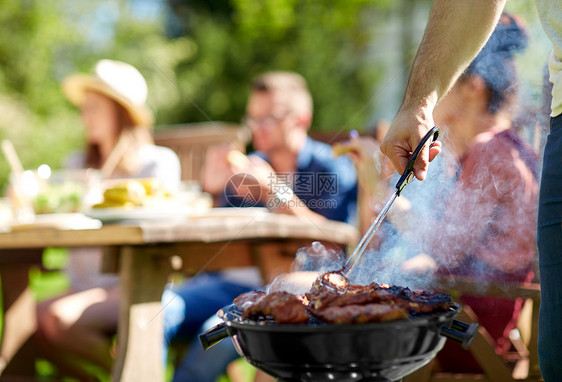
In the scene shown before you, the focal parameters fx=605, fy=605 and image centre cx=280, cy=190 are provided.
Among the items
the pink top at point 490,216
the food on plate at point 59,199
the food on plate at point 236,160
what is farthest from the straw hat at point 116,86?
the pink top at point 490,216

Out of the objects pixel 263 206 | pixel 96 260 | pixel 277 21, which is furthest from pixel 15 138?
pixel 263 206

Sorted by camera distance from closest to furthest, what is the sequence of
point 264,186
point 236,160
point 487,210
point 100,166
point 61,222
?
point 487,210
point 61,222
point 236,160
point 264,186
point 100,166

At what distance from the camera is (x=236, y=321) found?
117 centimetres

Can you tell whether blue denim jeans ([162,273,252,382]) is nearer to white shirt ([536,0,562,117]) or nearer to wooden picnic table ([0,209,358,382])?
wooden picnic table ([0,209,358,382])

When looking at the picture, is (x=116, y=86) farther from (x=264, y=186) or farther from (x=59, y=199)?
(x=264, y=186)

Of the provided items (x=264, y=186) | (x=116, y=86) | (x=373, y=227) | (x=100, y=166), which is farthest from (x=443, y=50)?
(x=100, y=166)

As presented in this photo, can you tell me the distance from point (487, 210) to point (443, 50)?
64 cm

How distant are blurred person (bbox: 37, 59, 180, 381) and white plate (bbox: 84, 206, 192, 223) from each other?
22.1 inches

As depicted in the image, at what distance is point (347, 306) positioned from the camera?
1149 millimetres

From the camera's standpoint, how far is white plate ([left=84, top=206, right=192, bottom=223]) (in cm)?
209

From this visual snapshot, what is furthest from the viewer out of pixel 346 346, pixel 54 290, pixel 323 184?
pixel 54 290

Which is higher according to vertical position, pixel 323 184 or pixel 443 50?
pixel 443 50

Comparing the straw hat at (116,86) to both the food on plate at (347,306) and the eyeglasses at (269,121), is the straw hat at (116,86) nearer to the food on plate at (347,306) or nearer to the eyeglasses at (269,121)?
the eyeglasses at (269,121)

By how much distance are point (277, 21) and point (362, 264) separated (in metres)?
9.54
